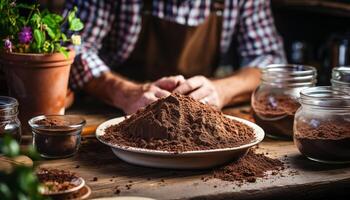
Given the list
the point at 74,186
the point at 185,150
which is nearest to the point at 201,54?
the point at 185,150

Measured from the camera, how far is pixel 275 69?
2141mm

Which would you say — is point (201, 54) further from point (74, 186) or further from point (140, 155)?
point (74, 186)

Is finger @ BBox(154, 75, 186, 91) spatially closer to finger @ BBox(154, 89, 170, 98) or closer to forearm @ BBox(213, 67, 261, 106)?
finger @ BBox(154, 89, 170, 98)

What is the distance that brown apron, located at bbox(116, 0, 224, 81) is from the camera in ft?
9.04

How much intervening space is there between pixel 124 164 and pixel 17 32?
0.51m

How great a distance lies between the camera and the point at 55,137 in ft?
5.54

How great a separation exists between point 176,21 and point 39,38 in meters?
1.03

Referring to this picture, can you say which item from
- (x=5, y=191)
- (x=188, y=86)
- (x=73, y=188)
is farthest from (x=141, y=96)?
(x=5, y=191)

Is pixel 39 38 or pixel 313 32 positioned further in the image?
pixel 313 32

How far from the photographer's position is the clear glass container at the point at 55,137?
1.68m

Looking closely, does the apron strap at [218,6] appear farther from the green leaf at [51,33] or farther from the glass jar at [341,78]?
the green leaf at [51,33]

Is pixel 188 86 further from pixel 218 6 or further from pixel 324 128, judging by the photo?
pixel 218 6

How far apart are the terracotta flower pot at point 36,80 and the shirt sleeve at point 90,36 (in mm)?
500

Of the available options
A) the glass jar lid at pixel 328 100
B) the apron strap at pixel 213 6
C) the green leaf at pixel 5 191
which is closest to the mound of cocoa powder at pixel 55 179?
the green leaf at pixel 5 191
